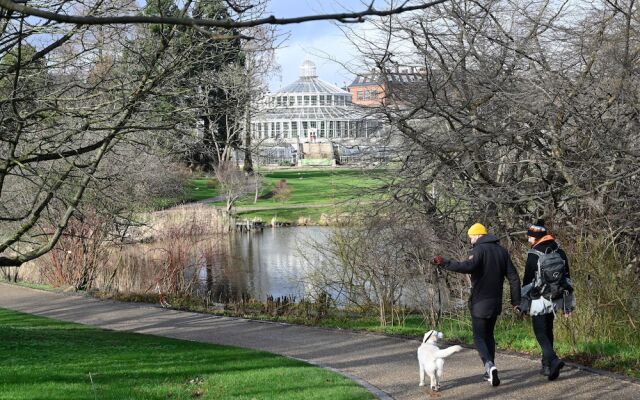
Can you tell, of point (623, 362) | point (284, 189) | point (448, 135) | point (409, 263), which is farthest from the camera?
point (284, 189)

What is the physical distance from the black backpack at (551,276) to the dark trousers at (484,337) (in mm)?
647

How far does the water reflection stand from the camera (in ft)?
67.5

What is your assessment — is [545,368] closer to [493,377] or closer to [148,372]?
[493,377]

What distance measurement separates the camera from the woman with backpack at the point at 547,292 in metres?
8.26

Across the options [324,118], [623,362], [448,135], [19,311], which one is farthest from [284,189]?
[623,362]

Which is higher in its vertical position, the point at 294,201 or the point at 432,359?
the point at 294,201

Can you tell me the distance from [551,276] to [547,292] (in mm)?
187

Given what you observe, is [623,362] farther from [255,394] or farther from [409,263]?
[409,263]

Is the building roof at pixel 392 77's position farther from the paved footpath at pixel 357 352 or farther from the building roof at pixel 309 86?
the building roof at pixel 309 86

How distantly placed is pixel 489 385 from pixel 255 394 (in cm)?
255

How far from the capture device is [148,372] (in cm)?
852

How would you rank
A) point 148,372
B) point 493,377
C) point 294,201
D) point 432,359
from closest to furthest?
point 432,359 → point 493,377 → point 148,372 → point 294,201

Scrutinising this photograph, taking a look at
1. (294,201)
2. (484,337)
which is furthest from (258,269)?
(294,201)

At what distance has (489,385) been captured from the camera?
26.9 ft
